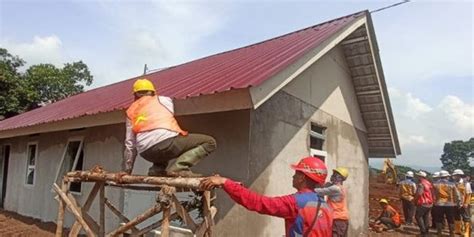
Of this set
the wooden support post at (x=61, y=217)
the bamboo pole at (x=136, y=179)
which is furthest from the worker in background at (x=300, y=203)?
the wooden support post at (x=61, y=217)

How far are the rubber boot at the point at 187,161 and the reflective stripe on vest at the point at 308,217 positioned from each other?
1.43 m

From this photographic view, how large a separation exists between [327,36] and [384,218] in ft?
27.1

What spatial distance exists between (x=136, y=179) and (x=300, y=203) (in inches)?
73.7

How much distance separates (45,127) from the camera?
10367 mm

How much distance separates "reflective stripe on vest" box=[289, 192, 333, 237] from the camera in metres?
3.28

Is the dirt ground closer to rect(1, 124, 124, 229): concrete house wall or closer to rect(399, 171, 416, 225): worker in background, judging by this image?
rect(1, 124, 124, 229): concrete house wall

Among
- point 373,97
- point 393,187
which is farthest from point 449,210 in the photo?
point 393,187

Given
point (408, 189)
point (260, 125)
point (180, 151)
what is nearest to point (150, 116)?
point (180, 151)

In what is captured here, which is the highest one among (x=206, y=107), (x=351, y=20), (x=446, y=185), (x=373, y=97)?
(x=351, y=20)

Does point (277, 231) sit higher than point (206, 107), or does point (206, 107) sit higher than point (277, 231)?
point (206, 107)

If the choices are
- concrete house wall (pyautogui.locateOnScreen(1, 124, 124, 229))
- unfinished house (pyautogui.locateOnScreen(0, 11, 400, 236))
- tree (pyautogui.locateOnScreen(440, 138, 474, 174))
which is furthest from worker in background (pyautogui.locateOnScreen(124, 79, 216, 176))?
tree (pyautogui.locateOnScreen(440, 138, 474, 174))

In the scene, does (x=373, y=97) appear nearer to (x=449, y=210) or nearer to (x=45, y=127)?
(x=449, y=210)

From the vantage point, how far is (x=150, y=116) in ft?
14.5

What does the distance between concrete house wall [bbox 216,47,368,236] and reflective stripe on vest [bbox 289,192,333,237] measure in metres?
2.92
